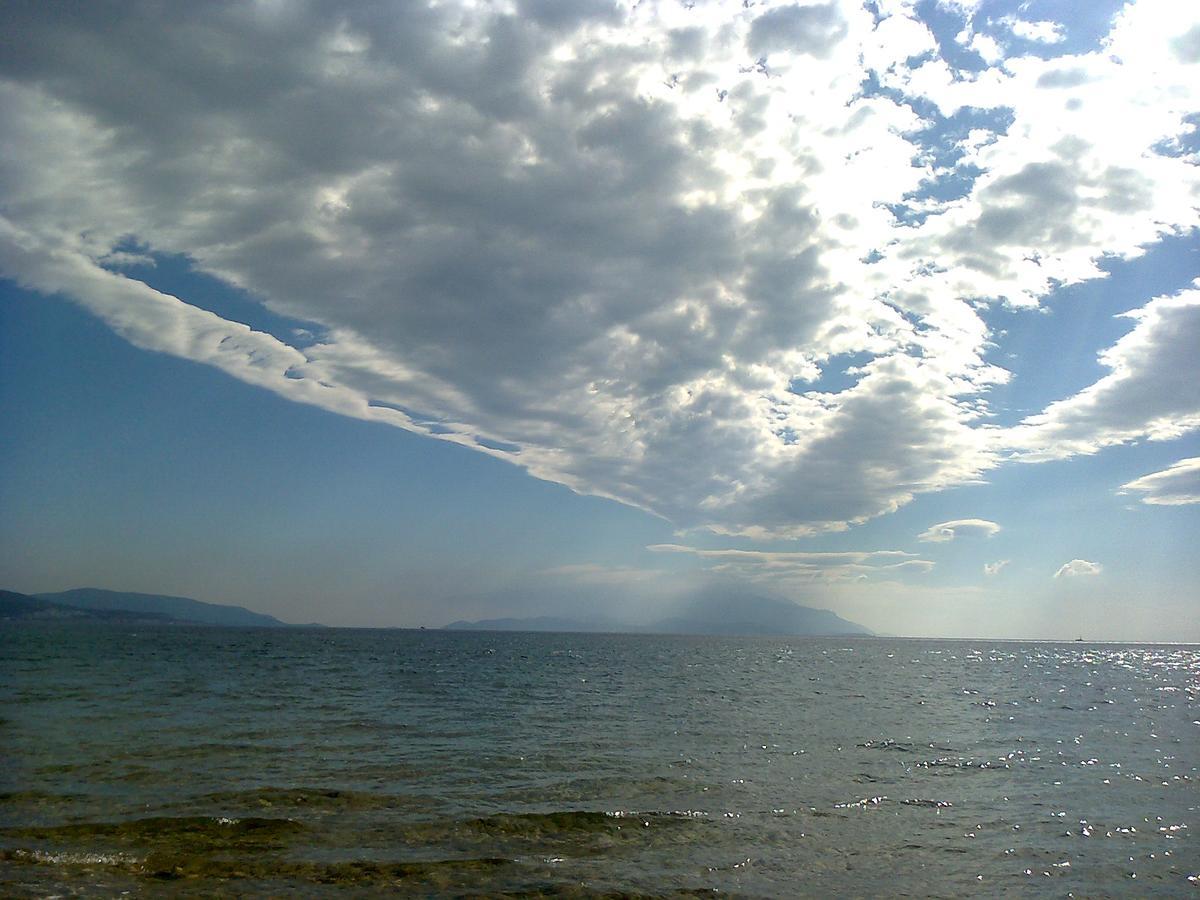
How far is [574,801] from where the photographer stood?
20141 mm

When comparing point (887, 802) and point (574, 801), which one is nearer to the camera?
point (574, 801)

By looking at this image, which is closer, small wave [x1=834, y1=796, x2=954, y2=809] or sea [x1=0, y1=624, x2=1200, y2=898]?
sea [x1=0, y1=624, x2=1200, y2=898]

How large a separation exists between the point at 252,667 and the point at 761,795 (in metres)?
64.2

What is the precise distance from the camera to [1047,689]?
69.1 m

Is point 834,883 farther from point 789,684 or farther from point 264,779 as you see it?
point 789,684

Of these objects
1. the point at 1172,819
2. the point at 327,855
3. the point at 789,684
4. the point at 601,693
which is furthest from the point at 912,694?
the point at 327,855

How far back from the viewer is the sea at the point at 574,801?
14406 mm

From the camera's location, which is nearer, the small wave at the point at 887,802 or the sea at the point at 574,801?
the sea at the point at 574,801

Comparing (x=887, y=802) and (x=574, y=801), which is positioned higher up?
(x=887, y=802)

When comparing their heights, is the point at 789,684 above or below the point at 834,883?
below

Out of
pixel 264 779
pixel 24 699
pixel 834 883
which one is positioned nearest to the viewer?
pixel 834 883

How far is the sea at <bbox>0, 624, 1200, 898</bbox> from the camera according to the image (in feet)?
47.3

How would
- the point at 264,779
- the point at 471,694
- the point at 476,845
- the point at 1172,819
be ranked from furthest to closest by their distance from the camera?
the point at 471,694 → the point at 264,779 → the point at 1172,819 → the point at 476,845

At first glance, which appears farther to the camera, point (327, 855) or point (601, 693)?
point (601, 693)
